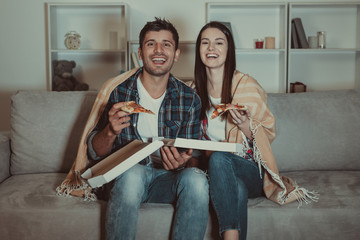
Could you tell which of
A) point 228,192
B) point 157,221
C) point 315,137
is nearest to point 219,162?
point 228,192

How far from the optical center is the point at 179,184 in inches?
61.7

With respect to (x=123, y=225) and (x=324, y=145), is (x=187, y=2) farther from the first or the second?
(x=123, y=225)

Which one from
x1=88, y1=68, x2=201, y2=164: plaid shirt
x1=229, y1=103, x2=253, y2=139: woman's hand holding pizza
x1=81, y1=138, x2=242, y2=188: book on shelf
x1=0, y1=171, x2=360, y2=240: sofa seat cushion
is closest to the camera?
x1=81, y1=138, x2=242, y2=188: book on shelf

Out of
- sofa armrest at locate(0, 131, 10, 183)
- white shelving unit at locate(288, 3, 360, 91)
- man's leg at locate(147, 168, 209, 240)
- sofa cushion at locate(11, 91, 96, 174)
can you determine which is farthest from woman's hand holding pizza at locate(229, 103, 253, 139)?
white shelving unit at locate(288, 3, 360, 91)

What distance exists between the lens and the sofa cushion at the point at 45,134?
6.67 ft

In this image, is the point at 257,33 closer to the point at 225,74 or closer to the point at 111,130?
the point at 225,74

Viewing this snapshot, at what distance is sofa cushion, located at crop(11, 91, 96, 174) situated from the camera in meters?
2.03

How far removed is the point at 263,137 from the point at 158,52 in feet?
1.95

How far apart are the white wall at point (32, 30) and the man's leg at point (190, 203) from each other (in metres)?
2.50

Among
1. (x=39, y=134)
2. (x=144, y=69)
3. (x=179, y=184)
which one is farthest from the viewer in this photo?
(x=39, y=134)

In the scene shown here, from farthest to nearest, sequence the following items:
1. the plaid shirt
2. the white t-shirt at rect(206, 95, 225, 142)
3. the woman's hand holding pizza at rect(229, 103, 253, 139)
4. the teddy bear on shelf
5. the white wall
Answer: the white wall, the teddy bear on shelf, the white t-shirt at rect(206, 95, 225, 142), the plaid shirt, the woman's hand holding pizza at rect(229, 103, 253, 139)

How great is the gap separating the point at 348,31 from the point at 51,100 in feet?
9.99

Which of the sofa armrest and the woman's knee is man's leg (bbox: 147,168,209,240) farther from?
the sofa armrest

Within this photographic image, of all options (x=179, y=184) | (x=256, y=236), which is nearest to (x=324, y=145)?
(x=256, y=236)
